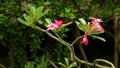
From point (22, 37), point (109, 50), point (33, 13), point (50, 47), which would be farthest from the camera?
point (109, 50)

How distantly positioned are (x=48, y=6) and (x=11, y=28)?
0.45 meters

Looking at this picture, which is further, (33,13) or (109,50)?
(109,50)

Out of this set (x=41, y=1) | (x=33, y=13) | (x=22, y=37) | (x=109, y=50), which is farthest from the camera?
(x=109, y=50)

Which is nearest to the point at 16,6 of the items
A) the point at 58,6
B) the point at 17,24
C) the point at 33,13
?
the point at 17,24

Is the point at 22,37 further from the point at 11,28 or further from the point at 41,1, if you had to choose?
the point at 41,1

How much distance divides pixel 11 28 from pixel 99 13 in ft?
2.94

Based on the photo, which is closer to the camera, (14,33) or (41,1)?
(41,1)

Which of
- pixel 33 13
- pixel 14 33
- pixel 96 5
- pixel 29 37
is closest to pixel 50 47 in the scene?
pixel 29 37

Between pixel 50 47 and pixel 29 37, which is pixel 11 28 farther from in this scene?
pixel 50 47

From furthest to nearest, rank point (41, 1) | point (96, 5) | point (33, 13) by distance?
point (96, 5), point (41, 1), point (33, 13)

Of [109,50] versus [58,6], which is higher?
[58,6]

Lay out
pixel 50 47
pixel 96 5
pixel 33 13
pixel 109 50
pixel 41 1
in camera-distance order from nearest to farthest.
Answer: pixel 33 13 < pixel 41 1 < pixel 96 5 < pixel 50 47 < pixel 109 50

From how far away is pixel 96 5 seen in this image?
119 inches

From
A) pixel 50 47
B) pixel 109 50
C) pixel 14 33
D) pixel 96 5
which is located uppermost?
pixel 96 5
